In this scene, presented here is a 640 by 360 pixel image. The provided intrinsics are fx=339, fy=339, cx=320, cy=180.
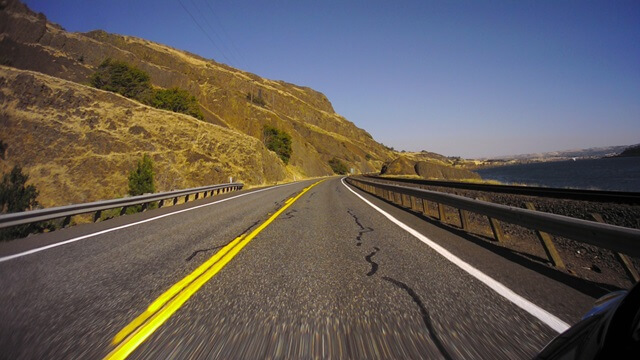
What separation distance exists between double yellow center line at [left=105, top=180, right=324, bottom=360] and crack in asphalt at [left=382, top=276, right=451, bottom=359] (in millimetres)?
2290

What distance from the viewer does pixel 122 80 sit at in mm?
50062

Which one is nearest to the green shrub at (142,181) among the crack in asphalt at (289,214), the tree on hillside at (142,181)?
the tree on hillside at (142,181)

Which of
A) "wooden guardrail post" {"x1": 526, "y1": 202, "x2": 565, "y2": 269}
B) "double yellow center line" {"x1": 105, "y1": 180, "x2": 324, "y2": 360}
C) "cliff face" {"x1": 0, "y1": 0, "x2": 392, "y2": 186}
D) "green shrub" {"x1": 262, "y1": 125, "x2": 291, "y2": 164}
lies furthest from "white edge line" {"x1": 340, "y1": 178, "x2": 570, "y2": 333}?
"green shrub" {"x1": 262, "y1": 125, "x2": 291, "y2": 164}

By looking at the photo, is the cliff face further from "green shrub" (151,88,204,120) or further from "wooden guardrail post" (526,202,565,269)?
"wooden guardrail post" (526,202,565,269)

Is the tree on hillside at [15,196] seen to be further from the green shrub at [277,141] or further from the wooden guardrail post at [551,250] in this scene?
the green shrub at [277,141]

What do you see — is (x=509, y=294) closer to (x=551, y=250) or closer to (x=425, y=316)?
(x=425, y=316)

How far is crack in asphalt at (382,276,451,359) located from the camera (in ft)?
8.27

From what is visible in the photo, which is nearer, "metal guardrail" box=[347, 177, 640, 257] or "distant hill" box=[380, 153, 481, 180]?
"metal guardrail" box=[347, 177, 640, 257]

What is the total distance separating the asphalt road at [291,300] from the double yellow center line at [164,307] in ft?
0.23

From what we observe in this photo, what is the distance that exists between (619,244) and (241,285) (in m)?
4.24

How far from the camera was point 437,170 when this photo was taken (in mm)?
55781

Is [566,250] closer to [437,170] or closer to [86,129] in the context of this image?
[86,129]

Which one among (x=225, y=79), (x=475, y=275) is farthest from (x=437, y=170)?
(x=225, y=79)

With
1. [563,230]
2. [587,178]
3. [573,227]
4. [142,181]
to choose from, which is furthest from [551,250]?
[587,178]
